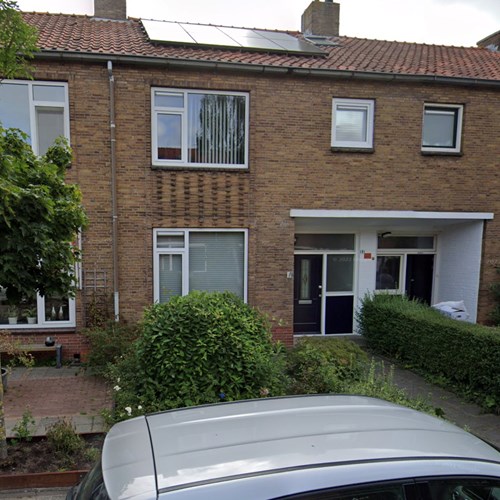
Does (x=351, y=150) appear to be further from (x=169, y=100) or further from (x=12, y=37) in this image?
(x=12, y=37)

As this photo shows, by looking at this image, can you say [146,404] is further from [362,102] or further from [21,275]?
[362,102]

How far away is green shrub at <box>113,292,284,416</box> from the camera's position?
4.55m

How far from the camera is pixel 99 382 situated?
22.2ft

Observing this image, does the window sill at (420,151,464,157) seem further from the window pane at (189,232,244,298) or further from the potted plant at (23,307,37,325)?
the potted plant at (23,307,37,325)

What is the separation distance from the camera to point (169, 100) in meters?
8.07

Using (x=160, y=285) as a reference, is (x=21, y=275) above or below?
above

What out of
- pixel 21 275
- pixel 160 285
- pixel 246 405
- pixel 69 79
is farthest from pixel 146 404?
Result: pixel 69 79

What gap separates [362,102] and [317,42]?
3218mm

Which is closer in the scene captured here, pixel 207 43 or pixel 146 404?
pixel 146 404

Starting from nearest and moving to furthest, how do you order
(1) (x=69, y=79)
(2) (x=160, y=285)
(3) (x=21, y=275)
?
(3) (x=21, y=275), (1) (x=69, y=79), (2) (x=160, y=285)

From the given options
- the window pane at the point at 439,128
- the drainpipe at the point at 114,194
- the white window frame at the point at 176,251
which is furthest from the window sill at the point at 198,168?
the window pane at the point at 439,128

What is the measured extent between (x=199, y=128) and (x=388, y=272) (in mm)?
5964

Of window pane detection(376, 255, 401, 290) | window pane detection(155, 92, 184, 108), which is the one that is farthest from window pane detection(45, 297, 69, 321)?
window pane detection(376, 255, 401, 290)

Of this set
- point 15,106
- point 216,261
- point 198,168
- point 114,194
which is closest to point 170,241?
point 216,261
